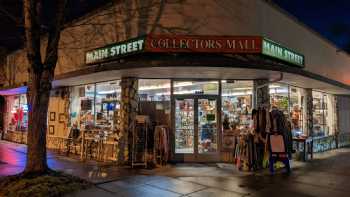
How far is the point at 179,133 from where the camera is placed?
10734 mm

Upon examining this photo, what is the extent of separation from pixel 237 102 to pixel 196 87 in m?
1.62

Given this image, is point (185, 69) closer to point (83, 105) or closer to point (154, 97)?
point (154, 97)

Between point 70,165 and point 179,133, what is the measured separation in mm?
3814

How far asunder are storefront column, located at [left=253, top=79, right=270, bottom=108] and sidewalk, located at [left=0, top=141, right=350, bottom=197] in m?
2.39

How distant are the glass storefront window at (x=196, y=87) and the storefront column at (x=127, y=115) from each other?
1533 millimetres

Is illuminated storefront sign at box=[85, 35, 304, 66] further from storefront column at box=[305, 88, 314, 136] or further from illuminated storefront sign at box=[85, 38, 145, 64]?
storefront column at box=[305, 88, 314, 136]

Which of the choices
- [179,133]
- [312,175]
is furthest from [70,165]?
[312,175]

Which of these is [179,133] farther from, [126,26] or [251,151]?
[126,26]

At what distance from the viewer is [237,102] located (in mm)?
11102

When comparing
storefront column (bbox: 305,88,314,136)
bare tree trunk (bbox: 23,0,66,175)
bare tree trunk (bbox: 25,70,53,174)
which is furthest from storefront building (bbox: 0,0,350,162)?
bare tree trunk (bbox: 25,70,53,174)

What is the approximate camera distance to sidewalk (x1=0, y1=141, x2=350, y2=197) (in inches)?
273

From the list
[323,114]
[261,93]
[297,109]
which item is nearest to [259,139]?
[261,93]

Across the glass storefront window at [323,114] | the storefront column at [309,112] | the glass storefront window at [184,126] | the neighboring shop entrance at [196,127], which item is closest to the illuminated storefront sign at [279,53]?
the neighboring shop entrance at [196,127]

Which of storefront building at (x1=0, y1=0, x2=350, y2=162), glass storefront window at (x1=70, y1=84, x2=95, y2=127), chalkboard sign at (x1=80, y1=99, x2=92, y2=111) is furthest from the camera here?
chalkboard sign at (x1=80, y1=99, x2=92, y2=111)
